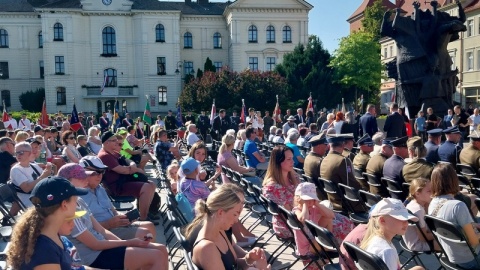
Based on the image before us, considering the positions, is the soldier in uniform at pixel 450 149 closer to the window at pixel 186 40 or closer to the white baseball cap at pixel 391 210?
the white baseball cap at pixel 391 210

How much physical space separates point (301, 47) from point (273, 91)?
331 inches

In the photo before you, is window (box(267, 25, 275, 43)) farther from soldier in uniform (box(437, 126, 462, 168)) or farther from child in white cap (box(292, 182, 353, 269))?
child in white cap (box(292, 182, 353, 269))

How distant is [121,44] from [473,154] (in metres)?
55.6

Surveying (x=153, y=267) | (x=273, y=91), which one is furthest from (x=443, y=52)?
(x=273, y=91)

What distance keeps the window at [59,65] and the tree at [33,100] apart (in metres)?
3.50

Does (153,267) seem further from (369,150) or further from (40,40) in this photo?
(40,40)

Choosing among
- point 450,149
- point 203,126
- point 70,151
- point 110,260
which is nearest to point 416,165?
point 450,149

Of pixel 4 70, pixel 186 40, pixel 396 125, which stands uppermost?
pixel 186 40

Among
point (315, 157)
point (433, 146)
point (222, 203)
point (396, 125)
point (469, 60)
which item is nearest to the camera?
point (222, 203)

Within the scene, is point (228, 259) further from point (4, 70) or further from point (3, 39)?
point (4, 70)

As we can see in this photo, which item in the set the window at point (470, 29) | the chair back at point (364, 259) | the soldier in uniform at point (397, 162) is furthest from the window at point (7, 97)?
the chair back at point (364, 259)

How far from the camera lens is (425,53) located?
17203 mm

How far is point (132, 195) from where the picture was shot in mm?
8906

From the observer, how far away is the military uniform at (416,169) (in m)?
7.53
